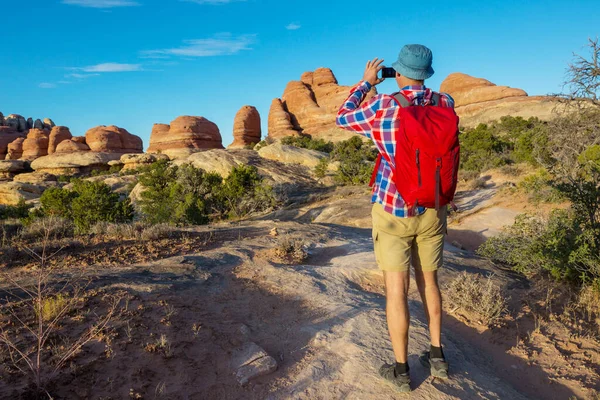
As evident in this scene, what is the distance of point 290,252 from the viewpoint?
5602 millimetres

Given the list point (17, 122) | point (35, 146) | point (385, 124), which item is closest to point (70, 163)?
point (35, 146)

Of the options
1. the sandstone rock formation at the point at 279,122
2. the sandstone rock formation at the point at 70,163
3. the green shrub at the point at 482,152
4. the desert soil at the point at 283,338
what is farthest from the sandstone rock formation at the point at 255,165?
the sandstone rock formation at the point at 279,122

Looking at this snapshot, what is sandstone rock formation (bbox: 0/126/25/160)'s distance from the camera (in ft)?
195

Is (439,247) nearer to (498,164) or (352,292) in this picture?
(352,292)

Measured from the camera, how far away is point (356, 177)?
61.2 ft

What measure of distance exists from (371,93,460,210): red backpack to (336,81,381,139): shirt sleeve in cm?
17

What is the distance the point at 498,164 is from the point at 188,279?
1825 cm

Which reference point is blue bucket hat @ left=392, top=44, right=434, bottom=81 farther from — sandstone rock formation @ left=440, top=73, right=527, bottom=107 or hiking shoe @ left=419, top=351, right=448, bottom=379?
sandstone rock formation @ left=440, top=73, right=527, bottom=107

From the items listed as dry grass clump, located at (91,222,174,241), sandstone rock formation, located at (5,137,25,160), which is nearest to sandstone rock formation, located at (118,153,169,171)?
sandstone rock formation, located at (5,137,25,160)

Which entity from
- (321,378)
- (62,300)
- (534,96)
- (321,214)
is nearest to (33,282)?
(62,300)

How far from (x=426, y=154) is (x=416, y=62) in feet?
2.07

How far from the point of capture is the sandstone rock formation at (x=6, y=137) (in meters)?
59.4

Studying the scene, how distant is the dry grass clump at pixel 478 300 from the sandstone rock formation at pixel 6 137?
75.1m

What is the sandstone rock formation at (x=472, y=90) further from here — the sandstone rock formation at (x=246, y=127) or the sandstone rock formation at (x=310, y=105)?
the sandstone rock formation at (x=246, y=127)
